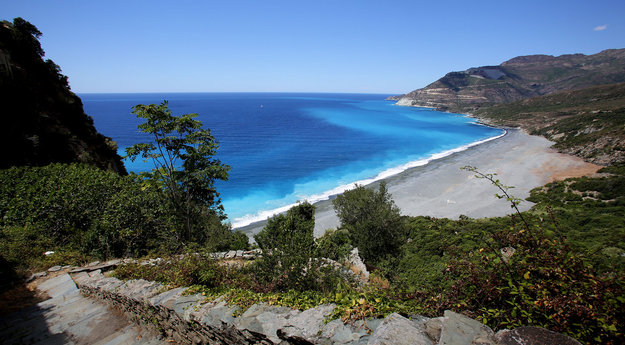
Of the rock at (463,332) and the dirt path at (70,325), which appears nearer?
the rock at (463,332)

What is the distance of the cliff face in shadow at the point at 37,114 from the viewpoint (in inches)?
792

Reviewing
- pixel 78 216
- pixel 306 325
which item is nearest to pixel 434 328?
pixel 306 325

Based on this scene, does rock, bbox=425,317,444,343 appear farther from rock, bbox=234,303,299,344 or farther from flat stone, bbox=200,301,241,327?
flat stone, bbox=200,301,241,327

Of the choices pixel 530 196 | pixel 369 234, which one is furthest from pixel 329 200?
pixel 530 196

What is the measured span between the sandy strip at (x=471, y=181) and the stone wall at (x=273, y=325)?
72.2 ft

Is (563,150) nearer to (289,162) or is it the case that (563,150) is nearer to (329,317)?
(289,162)

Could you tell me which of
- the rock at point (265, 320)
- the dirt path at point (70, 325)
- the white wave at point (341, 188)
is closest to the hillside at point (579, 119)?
the white wave at point (341, 188)

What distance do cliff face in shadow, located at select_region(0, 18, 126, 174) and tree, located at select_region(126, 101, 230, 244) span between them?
1622 centimetres

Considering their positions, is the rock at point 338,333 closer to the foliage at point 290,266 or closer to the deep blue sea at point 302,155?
the foliage at point 290,266

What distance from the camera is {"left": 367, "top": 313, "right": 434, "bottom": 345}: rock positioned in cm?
308

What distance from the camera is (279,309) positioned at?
456 centimetres

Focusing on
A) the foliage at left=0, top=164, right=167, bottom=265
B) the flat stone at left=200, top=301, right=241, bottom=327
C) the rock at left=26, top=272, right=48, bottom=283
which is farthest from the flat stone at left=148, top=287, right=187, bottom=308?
the rock at left=26, top=272, right=48, bottom=283

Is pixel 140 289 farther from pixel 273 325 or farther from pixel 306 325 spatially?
pixel 306 325

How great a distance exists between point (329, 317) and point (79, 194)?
13936mm
